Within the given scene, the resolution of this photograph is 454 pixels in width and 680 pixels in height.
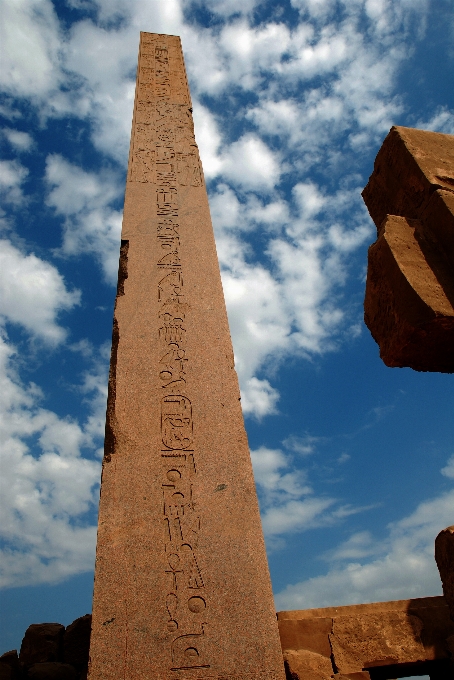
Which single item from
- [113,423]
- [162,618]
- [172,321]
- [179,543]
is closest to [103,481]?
[113,423]

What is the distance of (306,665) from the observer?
2.41 m

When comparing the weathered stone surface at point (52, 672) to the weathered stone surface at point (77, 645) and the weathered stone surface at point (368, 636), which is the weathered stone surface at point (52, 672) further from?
the weathered stone surface at point (368, 636)

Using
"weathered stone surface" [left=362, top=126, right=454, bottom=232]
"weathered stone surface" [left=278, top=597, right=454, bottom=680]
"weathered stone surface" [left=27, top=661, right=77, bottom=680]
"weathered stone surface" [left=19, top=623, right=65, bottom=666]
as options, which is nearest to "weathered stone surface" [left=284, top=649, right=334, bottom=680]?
"weathered stone surface" [left=278, top=597, right=454, bottom=680]

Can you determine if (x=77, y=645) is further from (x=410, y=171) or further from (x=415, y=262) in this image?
(x=410, y=171)

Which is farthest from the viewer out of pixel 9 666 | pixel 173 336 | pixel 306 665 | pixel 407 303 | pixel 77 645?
pixel 77 645

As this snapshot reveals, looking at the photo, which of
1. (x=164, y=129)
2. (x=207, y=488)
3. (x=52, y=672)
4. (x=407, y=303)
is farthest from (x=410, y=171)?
Answer: (x=164, y=129)

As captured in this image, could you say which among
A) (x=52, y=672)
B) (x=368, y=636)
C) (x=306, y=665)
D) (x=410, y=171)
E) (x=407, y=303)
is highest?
(x=410, y=171)

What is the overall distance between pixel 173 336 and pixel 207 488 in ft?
3.13

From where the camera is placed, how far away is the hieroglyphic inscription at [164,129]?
4.12 metres

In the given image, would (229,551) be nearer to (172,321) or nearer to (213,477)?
(213,477)

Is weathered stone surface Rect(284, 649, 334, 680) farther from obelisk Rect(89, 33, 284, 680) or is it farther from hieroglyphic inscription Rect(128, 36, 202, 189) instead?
hieroglyphic inscription Rect(128, 36, 202, 189)

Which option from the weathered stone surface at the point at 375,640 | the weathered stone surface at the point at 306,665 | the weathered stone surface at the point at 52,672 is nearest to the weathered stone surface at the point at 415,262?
the weathered stone surface at the point at 306,665

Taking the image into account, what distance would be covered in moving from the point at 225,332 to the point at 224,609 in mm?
1553

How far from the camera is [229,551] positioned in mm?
2418
